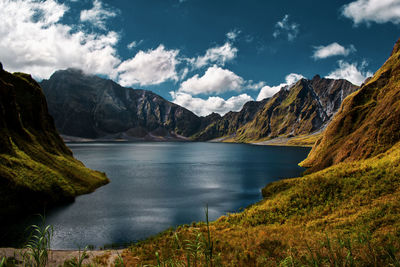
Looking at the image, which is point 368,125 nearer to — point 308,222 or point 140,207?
point 308,222

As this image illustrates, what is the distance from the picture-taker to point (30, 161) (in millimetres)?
48562

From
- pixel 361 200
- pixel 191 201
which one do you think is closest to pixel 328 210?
pixel 361 200

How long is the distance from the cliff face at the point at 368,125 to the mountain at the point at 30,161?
6324cm

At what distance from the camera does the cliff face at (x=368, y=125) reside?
169ft

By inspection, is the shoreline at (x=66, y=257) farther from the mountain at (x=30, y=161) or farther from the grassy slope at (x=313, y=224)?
the mountain at (x=30, y=161)

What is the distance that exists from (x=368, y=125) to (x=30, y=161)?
77.4 metres

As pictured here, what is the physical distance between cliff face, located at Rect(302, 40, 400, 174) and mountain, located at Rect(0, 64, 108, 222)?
207 feet

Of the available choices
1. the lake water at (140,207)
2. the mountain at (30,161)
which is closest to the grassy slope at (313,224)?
the lake water at (140,207)

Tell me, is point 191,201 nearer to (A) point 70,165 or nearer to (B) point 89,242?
(B) point 89,242

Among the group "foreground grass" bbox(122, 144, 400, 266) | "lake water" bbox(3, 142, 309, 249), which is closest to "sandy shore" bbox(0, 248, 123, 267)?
"foreground grass" bbox(122, 144, 400, 266)

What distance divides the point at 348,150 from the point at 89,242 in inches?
2369

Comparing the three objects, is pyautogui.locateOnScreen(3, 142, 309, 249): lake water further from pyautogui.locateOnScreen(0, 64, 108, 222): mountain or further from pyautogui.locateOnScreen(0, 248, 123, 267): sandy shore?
pyautogui.locateOnScreen(0, 64, 108, 222): mountain

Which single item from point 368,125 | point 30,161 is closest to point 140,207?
point 30,161

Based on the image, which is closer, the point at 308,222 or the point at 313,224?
the point at 313,224
